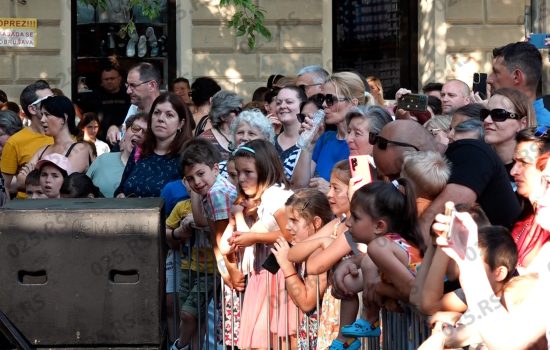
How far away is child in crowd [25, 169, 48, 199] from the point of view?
9.51 m

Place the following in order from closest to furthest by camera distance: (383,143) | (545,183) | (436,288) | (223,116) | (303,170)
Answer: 1. (545,183)
2. (436,288)
3. (383,143)
4. (303,170)
5. (223,116)

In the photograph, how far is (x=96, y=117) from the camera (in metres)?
13.4

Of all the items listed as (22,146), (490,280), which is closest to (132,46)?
(22,146)

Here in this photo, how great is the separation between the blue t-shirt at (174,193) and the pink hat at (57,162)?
3.76 ft

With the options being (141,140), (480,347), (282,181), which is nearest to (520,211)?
(480,347)

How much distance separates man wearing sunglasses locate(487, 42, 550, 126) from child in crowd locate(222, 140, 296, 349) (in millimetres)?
1426

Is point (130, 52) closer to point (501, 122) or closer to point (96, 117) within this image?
point (96, 117)

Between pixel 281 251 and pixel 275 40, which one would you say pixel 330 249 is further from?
pixel 275 40

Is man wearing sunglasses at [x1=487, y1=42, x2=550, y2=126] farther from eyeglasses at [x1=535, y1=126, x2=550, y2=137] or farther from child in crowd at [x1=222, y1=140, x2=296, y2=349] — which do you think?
eyeglasses at [x1=535, y1=126, x2=550, y2=137]

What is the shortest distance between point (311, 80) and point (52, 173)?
207 cm

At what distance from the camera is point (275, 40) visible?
16.3 meters

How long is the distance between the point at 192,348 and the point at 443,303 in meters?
3.69

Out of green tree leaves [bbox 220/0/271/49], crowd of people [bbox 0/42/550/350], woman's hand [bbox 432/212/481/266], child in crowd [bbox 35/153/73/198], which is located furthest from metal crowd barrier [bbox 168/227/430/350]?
green tree leaves [bbox 220/0/271/49]

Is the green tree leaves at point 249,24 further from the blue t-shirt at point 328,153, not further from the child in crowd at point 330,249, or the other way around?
the child in crowd at point 330,249
